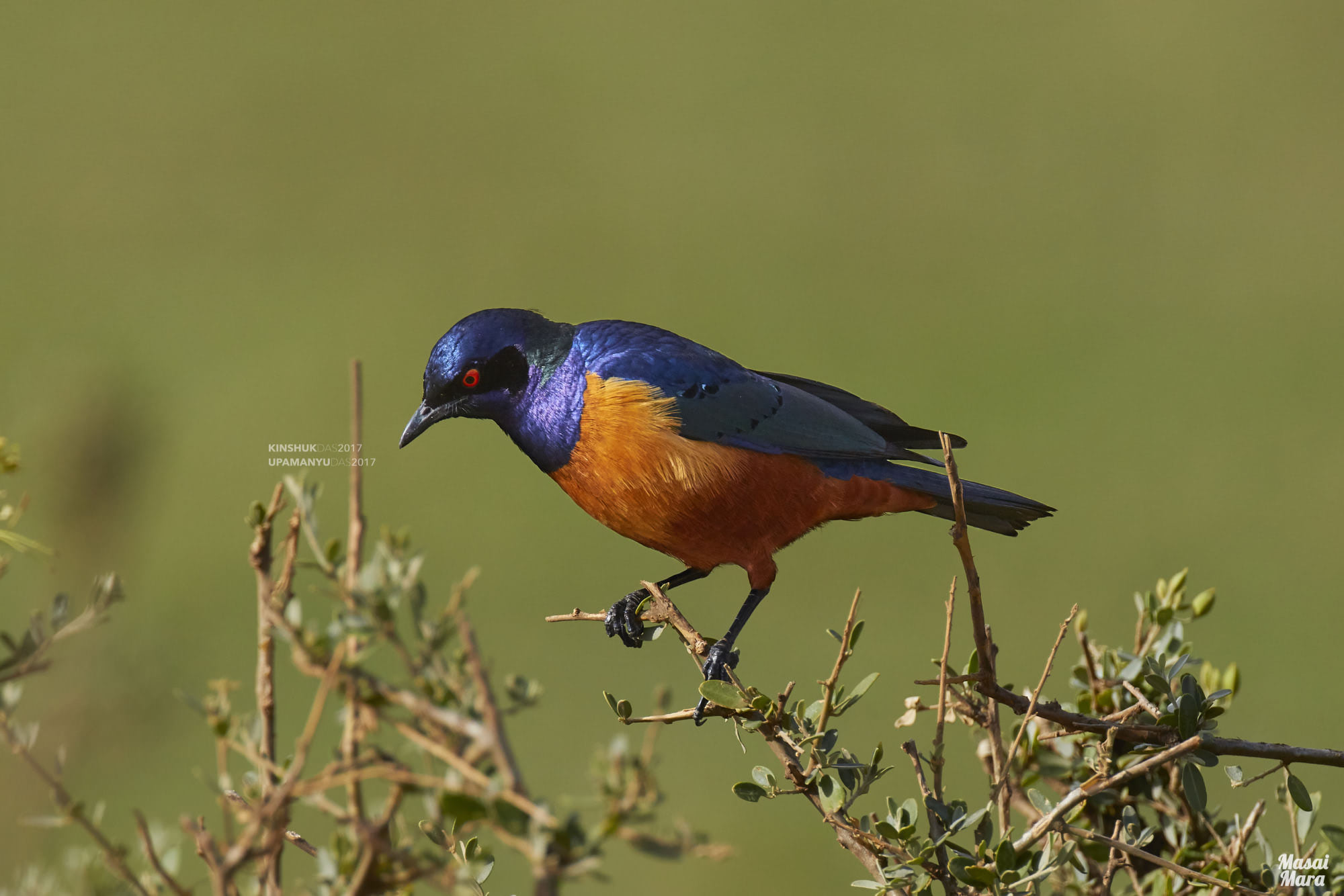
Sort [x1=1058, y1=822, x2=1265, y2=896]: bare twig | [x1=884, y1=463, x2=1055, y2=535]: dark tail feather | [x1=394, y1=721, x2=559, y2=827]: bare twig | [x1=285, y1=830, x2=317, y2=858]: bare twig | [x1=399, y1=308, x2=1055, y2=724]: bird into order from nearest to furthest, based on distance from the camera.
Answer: [x1=394, y1=721, x2=559, y2=827]: bare twig < [x1=285, y1=830, x2=317, y2=858]: bare twig < [x1=1058, y1=822, x2=1265, y2=896]: bare twig < [x1=399, y1=308, x2=1055, y2=724]: bird < [x1=884, y1=463, x2=1055, y2=535]: dark tail feather

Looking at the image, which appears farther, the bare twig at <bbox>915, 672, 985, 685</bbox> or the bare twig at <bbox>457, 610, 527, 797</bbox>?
the bare twig at <bbox>915, 672, 985, 685</bbox>

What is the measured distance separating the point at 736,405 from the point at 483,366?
1.48ft

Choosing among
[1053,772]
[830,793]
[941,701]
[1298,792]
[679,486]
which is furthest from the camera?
[679,486]

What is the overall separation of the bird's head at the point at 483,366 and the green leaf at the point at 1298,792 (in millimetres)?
1135

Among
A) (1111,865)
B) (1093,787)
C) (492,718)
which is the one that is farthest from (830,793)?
(492,718)

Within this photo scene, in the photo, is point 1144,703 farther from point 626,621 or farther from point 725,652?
point 626,621

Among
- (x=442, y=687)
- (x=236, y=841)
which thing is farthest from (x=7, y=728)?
(x=442, y=687)

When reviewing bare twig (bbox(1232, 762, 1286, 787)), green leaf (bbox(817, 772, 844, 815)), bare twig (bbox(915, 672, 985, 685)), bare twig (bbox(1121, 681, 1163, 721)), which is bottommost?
green leaf (bbox(817, 772, 844, 815))

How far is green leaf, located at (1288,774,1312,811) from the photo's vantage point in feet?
4.01

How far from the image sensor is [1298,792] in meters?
1.23

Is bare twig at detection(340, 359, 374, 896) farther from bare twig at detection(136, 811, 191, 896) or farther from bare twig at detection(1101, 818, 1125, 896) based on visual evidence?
bare twig at detection(1101, 818, 1125, 896)

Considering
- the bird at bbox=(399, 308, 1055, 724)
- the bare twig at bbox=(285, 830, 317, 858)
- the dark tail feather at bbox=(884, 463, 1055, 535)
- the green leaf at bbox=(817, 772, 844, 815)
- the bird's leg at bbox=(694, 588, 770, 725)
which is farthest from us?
the dark tail feather at bbox=(884, 463, 1055, 535)

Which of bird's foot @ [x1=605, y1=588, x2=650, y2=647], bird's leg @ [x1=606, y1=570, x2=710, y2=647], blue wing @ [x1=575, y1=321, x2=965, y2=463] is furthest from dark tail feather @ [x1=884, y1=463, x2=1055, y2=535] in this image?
bird's foot @ [x1=605, y1=588, x2=650, y2=647]

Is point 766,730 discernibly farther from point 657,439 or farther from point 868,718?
point 868,718
